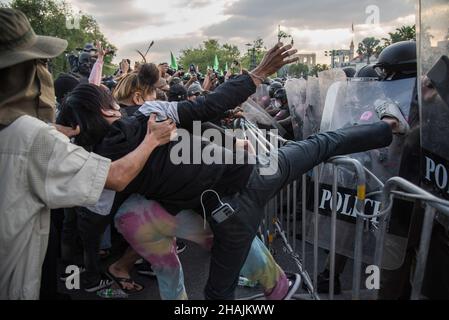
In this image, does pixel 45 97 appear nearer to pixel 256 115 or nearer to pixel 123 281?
pixel 123 281

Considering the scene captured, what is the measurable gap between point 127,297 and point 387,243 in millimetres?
2163

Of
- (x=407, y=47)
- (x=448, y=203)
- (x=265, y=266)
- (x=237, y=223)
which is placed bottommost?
(x=265, y=266)

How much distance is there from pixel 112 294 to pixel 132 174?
206cm

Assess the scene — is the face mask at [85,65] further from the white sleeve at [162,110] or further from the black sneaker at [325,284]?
the black sneaker at [325,284]

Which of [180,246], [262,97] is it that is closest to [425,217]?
[180,246]

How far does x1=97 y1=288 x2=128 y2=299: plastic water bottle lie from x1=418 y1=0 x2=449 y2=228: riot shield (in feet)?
8.44

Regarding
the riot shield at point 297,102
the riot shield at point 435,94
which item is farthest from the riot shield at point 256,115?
the riot shield at point 435,94

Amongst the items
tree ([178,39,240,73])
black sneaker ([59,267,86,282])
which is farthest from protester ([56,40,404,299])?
tree ([178,39,240,73])

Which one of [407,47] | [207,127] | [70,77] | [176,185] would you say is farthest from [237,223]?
[70,77]

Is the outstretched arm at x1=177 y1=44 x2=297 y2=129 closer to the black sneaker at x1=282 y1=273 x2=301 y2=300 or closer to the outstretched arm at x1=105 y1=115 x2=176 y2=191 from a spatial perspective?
the outstretched arm at x1=105 y1=115 x2=176 y2=191

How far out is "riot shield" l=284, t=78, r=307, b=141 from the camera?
4250 millimetres

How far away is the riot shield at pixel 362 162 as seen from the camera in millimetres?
2711

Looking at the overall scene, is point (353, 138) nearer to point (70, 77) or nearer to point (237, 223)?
point (237, 223)

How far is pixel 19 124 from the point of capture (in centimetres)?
148
